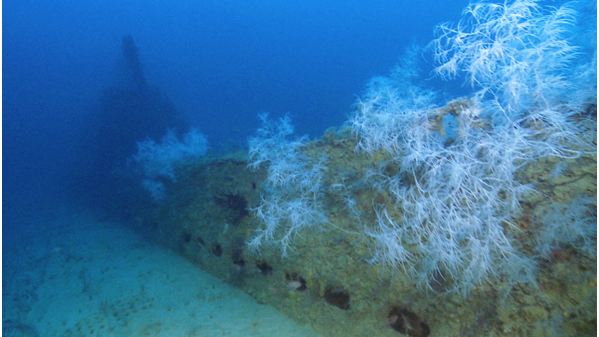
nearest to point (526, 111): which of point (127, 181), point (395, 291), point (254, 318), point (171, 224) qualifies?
point (395, 291)

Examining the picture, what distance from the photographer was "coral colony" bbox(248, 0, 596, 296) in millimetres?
3242

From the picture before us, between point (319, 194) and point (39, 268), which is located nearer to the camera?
point (319, 194)

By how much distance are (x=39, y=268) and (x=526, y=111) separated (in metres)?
11.1

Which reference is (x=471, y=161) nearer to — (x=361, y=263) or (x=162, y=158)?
(x=361, y=263)

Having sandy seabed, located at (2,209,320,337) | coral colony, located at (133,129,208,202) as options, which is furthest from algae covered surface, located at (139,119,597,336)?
coral colony, located at (133,129,208,202)

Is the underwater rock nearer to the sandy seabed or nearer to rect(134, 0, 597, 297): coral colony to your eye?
rect(134, 0, 597, 297): coral colony

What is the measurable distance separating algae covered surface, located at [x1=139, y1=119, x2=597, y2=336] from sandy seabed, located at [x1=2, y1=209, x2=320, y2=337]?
1.10 ft

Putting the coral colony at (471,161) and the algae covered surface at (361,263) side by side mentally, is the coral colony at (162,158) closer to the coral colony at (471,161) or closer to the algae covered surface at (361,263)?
the algae covered surface at (361,263)

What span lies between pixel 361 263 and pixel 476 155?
2.10 metres

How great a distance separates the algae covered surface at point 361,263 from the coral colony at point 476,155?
88 mm

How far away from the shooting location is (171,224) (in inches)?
282

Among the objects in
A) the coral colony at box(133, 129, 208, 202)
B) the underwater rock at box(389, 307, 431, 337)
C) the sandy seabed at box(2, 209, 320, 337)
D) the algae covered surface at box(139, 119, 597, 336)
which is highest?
the coral colony at box(133, 129, 208, 202)

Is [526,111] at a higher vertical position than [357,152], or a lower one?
higher

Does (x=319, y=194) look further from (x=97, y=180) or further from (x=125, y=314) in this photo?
(x=97, y=180)
